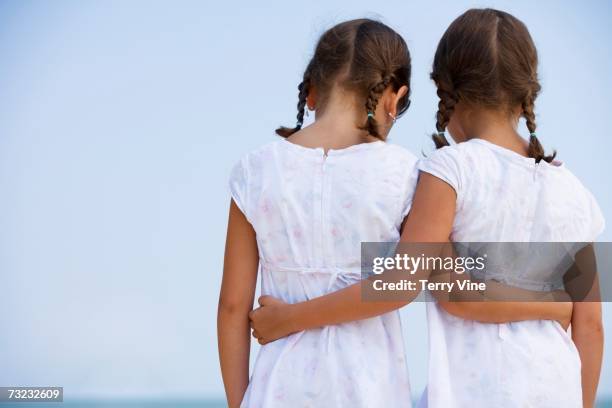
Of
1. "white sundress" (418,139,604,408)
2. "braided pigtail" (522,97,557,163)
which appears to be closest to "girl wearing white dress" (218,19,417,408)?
"white sundress" (418,139,604,408)

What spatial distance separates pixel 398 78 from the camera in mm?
2340

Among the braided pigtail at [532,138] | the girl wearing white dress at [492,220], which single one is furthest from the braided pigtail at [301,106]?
the braided pigtail at [532,138]

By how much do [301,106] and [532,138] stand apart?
1.90 feet

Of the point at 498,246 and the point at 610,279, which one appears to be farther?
the point at 610,279

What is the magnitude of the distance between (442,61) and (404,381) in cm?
79

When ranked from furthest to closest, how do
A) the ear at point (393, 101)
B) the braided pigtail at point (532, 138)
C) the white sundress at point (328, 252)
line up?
the ear at point (393, 101)
the braided pigtail at point (532, 138)
the white sundress at point (328, 252)

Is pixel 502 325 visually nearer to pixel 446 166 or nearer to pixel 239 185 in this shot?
pixel 446 166

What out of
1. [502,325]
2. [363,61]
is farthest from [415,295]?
[363,61]

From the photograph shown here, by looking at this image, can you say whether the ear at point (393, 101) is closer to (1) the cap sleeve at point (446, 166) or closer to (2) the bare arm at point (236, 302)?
(1) the cap sleeve at point (446, 166)

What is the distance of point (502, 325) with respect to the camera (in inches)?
84.8

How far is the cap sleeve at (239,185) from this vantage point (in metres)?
2.27

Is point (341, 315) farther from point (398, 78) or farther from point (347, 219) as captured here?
point (398, 78)

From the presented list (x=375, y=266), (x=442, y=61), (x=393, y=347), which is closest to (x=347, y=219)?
(x=375, y=266)

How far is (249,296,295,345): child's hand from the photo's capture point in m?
2.17
